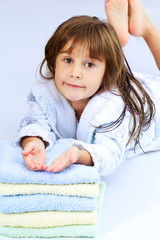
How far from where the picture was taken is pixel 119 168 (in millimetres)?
1541

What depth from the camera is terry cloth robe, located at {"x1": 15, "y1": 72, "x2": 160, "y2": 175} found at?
4.61 ft

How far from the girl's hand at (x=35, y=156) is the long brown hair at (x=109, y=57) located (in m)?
0.25

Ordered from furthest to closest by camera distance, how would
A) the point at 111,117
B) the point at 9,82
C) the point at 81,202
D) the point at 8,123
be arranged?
the point at 9,82
the point at 8,123
the point at 111,117
the point at 81,202

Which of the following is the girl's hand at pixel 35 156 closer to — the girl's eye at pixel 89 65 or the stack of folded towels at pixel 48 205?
the stack of folded towels at pixel 48 205

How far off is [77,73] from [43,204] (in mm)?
479

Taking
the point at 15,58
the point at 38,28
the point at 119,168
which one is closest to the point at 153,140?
the point at 119,168

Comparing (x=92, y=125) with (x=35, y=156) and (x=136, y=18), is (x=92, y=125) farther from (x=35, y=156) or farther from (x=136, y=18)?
(x=136, y=18)

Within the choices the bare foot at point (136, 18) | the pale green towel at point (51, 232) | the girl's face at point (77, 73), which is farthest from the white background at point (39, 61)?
the bare foot at point (136, 18)

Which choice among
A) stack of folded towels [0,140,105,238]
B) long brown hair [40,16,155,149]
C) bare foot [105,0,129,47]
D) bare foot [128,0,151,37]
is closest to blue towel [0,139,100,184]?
stack of folded towels [0,140,105,238]

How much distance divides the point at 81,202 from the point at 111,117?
43 cm

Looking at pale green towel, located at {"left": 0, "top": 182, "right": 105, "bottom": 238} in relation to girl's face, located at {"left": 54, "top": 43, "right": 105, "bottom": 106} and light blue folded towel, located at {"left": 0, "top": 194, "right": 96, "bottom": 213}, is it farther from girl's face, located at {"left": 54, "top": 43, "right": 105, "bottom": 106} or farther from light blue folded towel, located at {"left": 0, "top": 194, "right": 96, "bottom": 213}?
girl's face, located at {"left": 54, "top": 43, "right": 105, "bottom": 106}

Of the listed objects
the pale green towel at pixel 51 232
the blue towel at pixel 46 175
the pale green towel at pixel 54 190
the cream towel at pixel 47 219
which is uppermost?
the blue towel at pixel 46 175

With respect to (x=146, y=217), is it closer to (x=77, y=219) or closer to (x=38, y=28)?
(x=77, y=219)

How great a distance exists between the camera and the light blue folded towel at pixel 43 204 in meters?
1.13
